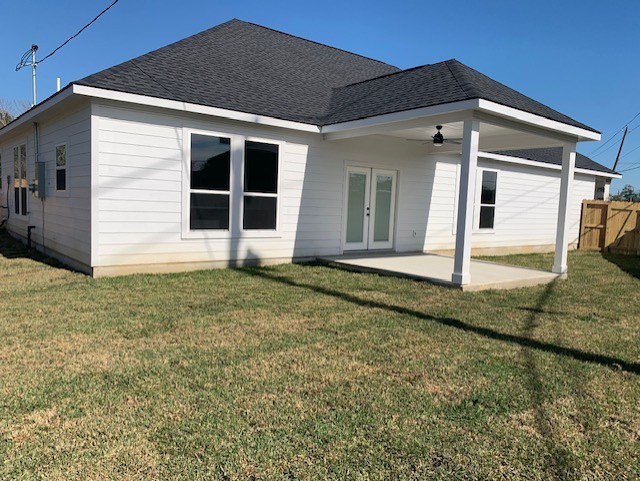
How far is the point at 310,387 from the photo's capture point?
3428mm

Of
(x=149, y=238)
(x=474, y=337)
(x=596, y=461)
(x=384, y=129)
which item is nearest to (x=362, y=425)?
(x=596, y=461)

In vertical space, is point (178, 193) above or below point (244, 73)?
below

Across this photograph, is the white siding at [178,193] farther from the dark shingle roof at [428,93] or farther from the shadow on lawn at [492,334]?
the shadow on lawn at [492,334]

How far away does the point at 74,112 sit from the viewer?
8.06 meters

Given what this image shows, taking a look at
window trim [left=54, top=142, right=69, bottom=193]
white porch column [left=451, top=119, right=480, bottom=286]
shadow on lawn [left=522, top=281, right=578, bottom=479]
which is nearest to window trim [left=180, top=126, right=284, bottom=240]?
window trim [left=54, top=142, right=69, bottom=193]

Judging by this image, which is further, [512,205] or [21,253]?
[512,205]

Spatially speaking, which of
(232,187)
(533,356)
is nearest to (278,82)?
(232,187)

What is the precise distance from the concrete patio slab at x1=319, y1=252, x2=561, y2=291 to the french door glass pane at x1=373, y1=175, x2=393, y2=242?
0.65m

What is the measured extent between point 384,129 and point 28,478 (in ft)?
25.2

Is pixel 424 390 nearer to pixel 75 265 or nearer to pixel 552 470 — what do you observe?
pixel 552 470

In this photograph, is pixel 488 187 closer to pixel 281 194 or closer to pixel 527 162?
pixel 527 162

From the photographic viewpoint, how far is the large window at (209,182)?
27.2 ft

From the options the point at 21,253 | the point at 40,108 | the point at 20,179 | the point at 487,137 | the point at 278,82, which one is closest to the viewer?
the point at 40,108

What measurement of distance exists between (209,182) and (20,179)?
22.4 ft
